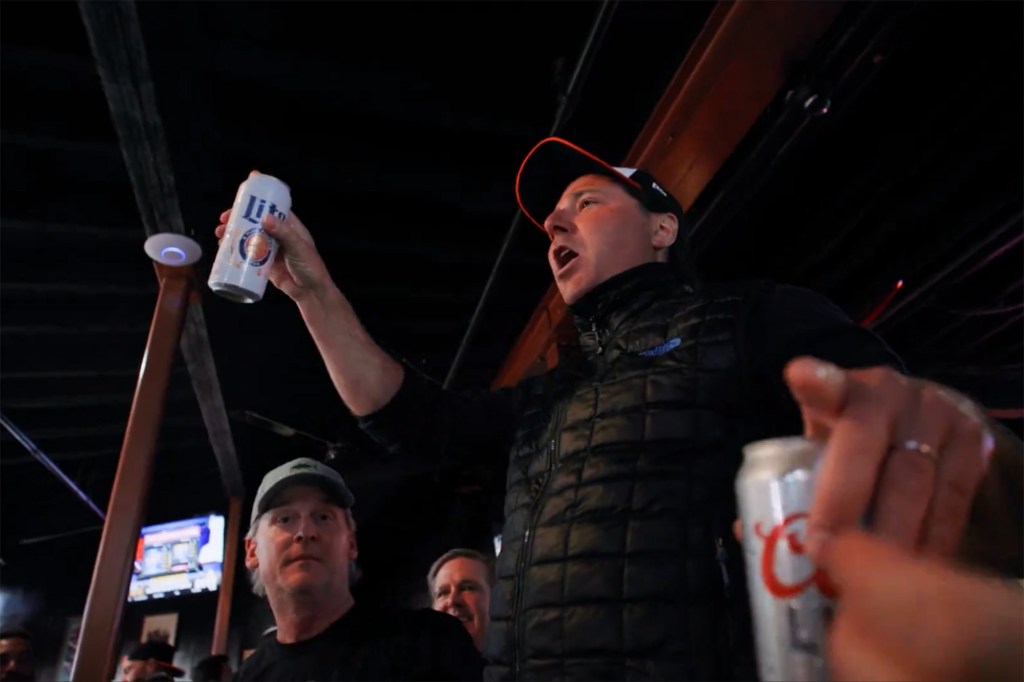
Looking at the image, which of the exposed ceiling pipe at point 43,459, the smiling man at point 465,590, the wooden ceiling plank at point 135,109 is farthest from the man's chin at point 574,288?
the exposed ceiling pipe at point 43,459

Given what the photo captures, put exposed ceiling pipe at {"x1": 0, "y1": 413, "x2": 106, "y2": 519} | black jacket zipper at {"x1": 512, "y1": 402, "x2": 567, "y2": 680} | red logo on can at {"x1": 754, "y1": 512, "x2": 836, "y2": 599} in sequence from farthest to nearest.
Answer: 1. exposed ceiling pipe at {"x1": 0, "y1": 413, "x2": 106, "y2": 519}
2. black jacket zipper at {"x1": 512, "y1": 402, "x2": 567, "y2": 680}
3. red logo on can at {"x1": 754, "y1": 512, "x2": 836, "y2": 599}

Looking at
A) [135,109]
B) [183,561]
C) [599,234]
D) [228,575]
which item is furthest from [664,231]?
[183,561]

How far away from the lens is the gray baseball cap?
6.50 feet

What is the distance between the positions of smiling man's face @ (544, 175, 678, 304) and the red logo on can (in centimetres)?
76

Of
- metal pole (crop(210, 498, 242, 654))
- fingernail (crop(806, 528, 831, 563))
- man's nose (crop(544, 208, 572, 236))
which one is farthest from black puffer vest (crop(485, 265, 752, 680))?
metal pole (crop(210, 498, 242, 654))

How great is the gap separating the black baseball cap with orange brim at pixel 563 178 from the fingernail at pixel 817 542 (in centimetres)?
100

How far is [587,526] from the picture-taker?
88cm

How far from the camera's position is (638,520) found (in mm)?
854

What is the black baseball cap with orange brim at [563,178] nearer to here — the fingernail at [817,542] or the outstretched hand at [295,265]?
the outstretched hand at [295,265]

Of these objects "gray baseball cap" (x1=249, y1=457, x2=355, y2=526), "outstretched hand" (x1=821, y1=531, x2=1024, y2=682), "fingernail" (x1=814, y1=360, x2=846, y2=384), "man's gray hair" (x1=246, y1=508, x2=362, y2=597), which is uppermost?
"gray baseball cap" (x1=249, y1=457, x2=355, y2=526)

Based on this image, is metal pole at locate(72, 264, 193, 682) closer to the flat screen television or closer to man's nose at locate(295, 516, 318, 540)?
man's nose at locate(295, 516, 318, 540)

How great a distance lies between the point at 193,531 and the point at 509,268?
467cm

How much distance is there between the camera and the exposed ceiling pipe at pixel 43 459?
17.0 ft

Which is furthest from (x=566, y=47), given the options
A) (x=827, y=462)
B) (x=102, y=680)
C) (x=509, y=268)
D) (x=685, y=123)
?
(x=102, y=680)
